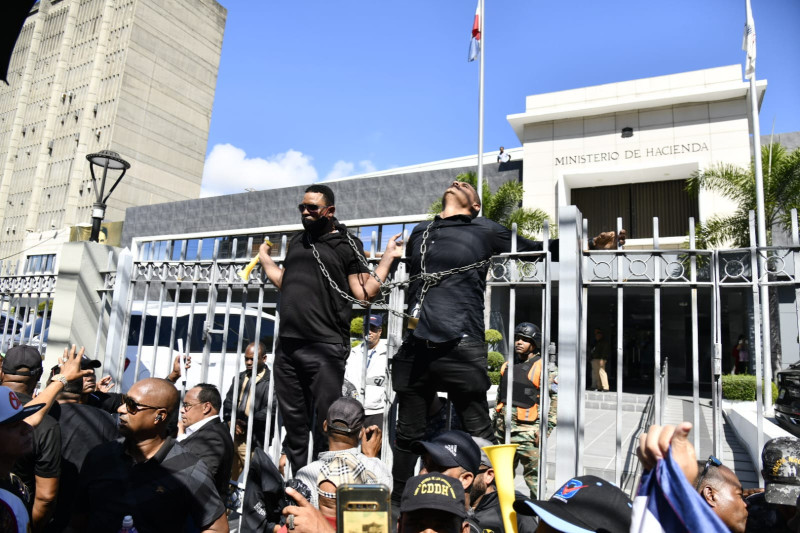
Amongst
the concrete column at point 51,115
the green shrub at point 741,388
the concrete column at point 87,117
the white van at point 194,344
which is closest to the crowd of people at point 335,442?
the white van at point 194,344

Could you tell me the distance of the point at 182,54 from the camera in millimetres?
54281

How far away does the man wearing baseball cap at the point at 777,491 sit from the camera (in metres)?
2.43

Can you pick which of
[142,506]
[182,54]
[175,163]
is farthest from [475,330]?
[182,54]

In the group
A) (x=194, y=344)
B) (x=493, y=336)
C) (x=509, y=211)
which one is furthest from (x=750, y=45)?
(x=194, y=344)

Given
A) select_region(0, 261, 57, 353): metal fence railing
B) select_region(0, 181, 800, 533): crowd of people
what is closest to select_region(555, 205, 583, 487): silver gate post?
select_region(0, 181, 800, 533): crowd of people

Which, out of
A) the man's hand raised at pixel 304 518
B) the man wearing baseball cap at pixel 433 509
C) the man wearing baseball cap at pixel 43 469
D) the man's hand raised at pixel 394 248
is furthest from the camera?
the man's hand raised at pixel 394 248

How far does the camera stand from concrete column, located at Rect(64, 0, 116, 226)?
4853cm

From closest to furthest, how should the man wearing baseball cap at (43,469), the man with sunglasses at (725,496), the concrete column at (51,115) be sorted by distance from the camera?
the man with sunglasses at (725,496), the man wearing baseball cap at (43,469), the concrete column at (51,115)

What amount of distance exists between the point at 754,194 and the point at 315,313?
1599 cm

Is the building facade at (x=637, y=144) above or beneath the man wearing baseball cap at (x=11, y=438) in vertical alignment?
above

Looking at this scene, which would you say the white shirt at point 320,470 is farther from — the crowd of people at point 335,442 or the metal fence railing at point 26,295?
the metal fence railing at point 26,295

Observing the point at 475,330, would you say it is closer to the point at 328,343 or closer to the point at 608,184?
the point at 328,343

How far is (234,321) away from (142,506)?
18.3 feet

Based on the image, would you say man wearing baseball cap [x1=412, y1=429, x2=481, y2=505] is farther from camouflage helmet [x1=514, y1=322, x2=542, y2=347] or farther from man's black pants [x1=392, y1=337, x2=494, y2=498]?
camouflage helmet [x1=514, y1=322, x2=542, y2=347]
